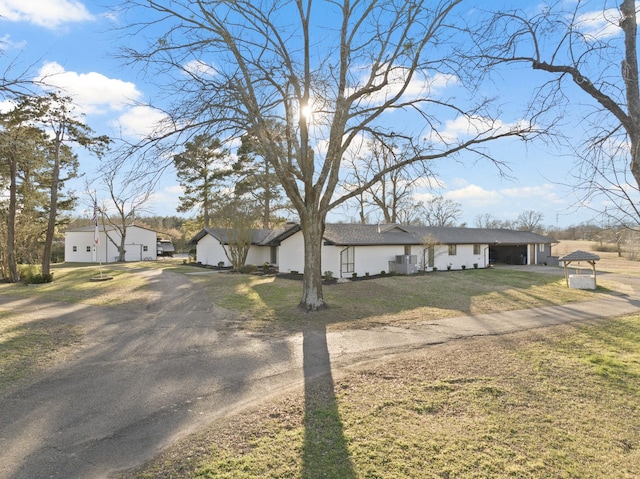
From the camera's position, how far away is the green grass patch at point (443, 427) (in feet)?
12.5

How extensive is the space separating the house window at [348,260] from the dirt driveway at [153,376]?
1126cm

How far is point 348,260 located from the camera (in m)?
23.0

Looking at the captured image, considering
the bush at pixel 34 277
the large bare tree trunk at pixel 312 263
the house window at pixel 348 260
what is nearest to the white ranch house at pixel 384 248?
the house window at pixel 348 260

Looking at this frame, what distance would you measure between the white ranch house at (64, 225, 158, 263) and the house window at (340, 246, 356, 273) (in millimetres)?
31668

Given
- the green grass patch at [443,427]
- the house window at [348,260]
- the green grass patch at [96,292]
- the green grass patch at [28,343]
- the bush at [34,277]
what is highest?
the house window at [348,260]

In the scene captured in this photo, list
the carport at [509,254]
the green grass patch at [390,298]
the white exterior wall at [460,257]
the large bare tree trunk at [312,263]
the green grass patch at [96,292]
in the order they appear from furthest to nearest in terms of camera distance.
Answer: the carport at [509,254] → the white exterior wall at [460,257] → the green grass patch at [96,292] → the large bare tree trunk at [312,263] → the green grass patch at [390,298]

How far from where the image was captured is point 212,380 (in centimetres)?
628

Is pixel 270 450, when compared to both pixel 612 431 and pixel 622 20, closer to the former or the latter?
pixel 612 431

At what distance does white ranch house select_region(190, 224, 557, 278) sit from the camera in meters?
23.1

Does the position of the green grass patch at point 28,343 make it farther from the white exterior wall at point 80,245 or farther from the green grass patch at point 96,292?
the white exterior wall at point 80,245

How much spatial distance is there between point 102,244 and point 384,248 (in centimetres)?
3538

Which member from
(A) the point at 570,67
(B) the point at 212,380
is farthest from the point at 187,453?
(A) the point at 570,67

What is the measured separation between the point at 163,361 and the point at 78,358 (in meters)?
1.83

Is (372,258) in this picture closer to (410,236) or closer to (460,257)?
(410,236)
